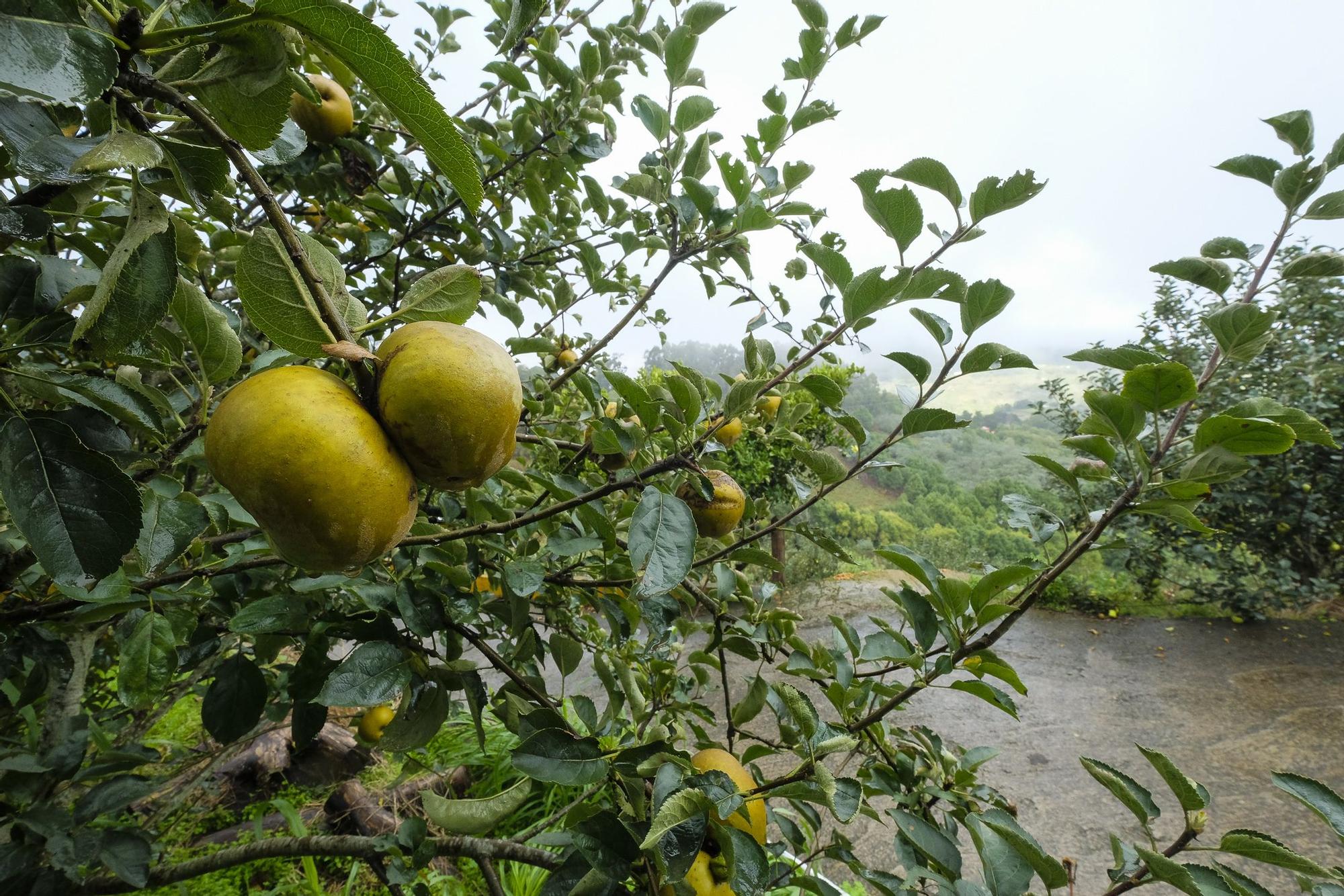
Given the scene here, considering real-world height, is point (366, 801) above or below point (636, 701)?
below

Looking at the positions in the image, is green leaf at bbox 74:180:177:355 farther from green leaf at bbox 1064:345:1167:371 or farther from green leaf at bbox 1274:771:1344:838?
green leaf at bbox 1274:771:1344:838

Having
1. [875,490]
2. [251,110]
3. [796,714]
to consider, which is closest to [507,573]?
[796,714]

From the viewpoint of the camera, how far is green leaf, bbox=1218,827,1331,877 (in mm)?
598

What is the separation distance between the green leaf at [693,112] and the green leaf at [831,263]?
0.49m

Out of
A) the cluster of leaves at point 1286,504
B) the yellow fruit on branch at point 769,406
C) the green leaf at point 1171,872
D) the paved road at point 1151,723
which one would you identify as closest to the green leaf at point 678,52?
the yellow fruit on branch at point 769,406

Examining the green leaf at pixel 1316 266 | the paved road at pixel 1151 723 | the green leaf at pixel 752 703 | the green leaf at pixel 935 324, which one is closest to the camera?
the green leaf at pixel 1316 266

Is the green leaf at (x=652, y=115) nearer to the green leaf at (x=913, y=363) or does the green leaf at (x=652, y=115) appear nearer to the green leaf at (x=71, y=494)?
the green leaf at (x=913, y=363)

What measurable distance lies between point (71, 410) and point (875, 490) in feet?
32.4

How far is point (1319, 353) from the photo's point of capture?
4.12 meters

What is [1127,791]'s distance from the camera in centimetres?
71

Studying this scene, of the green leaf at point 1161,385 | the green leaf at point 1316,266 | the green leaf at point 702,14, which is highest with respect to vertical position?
the green leaf at point 702,14

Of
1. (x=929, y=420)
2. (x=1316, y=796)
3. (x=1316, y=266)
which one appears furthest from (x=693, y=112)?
(x=1316, y=796)

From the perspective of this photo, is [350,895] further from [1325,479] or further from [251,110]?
[1325,479]

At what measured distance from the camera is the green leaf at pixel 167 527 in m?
0.62
